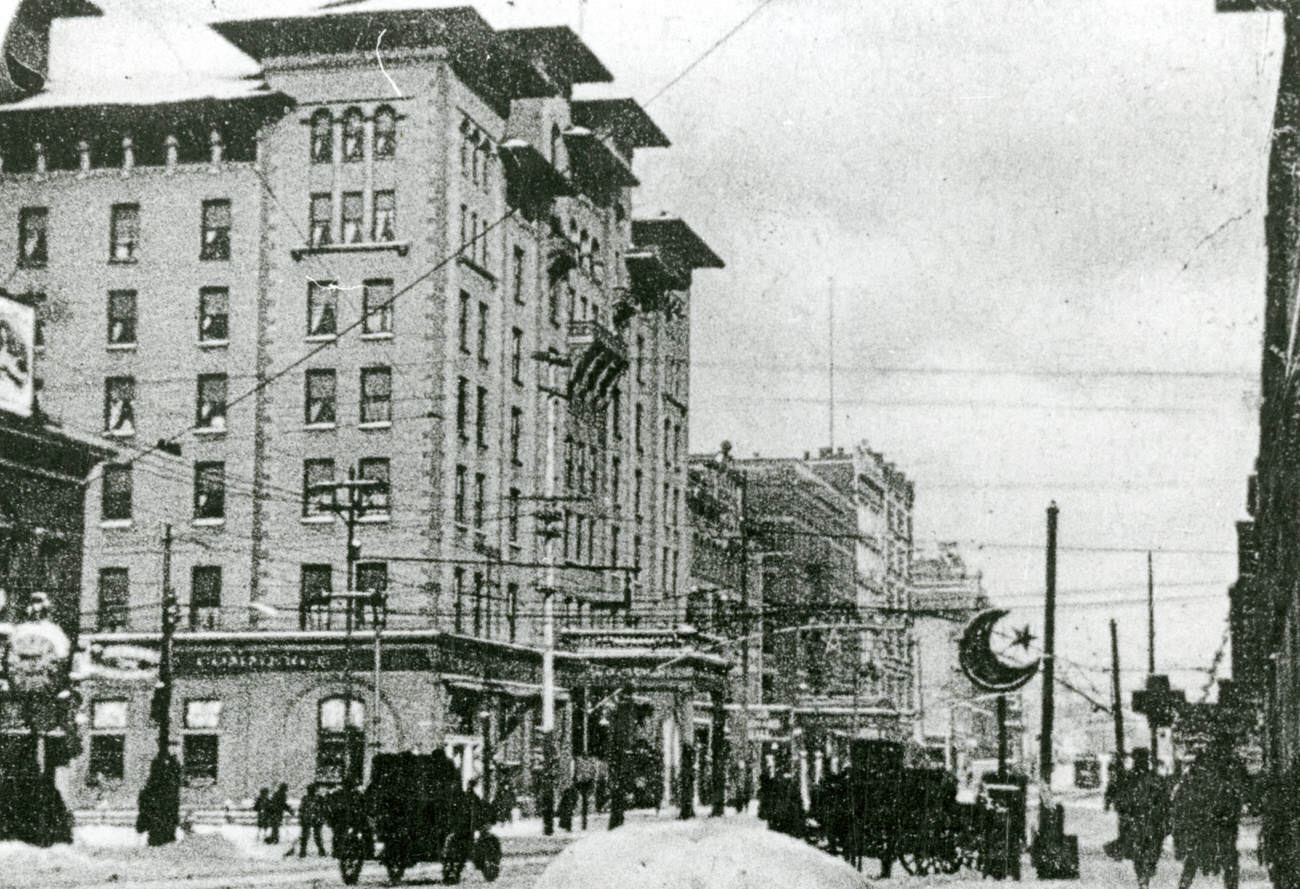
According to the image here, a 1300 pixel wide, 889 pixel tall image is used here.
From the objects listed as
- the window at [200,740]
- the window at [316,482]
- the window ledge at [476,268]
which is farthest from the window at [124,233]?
the window at [200,740]

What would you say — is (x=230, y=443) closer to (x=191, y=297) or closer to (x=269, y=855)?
(x=191, y=297)

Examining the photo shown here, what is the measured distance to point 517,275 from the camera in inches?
1948

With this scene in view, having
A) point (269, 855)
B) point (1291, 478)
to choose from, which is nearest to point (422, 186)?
point (269, 855)

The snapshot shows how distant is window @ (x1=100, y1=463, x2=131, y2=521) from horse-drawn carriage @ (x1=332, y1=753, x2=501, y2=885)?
20752 mm

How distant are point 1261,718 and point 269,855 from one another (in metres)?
62.6

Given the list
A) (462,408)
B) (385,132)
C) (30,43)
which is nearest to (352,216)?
(385,132)

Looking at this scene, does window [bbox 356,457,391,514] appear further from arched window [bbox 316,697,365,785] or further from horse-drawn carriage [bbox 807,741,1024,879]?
horse-drawn carriage [bbox 807,741,1024,879]

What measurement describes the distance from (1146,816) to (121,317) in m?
28.6

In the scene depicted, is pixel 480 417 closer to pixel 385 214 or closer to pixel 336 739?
pixel 385 214

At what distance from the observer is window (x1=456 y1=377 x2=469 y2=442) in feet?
150

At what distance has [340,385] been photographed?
44.6m

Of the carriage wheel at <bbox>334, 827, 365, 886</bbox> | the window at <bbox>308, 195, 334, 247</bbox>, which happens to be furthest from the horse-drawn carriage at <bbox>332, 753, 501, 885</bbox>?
the window at <bbox>308, 195, 334, 247</bbox>

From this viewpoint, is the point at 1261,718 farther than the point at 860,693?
No

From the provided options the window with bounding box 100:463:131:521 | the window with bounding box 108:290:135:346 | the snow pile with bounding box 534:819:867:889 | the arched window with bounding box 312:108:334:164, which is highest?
the arched window with bounding box 312:108:334:164
